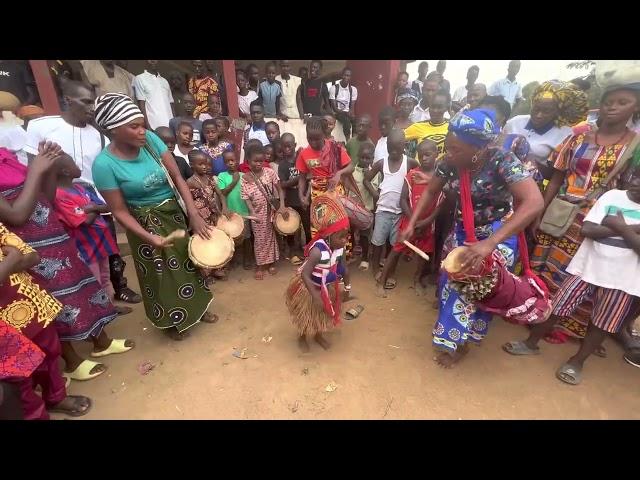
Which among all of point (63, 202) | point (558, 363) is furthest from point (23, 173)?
point (558, 363)

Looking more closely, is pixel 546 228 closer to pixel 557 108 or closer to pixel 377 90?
pixel 557 108

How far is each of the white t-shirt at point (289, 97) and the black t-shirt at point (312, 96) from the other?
0.65ft

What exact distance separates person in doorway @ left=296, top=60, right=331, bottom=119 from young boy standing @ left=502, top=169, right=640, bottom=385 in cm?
567

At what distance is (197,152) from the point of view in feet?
13.0

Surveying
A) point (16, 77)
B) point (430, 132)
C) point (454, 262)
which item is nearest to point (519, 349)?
point (454, 262)

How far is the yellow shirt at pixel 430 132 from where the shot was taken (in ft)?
13.0

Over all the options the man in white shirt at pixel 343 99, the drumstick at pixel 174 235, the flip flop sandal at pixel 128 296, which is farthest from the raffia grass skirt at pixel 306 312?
the man in white shirt at pixel 343 99

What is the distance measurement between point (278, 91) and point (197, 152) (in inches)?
146

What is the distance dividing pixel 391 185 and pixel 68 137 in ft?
11.0

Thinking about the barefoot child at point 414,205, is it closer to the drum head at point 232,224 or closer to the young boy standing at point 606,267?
the young boy standing at point 606,267

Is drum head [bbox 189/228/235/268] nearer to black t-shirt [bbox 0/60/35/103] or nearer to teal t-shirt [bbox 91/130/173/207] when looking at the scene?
teal t-shirt [bbox 91/130/173/207]

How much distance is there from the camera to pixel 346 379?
2.78 m

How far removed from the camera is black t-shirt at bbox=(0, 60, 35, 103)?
17.6ft

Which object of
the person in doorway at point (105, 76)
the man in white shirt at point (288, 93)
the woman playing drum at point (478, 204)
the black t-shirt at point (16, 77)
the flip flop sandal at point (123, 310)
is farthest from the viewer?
the man in white shirt at point (288, 93)
